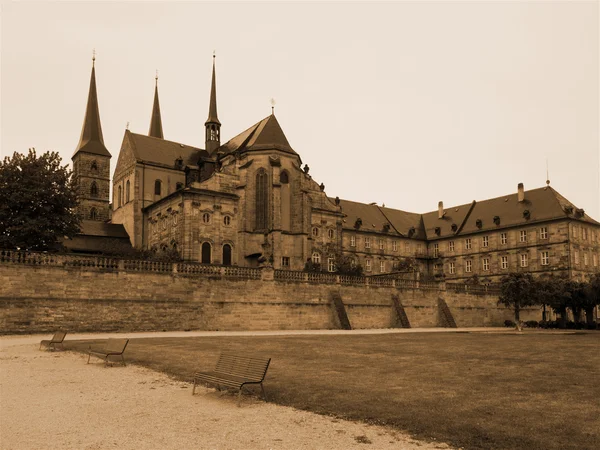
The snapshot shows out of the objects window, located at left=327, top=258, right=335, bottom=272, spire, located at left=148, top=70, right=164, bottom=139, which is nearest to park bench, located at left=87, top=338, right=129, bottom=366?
window, located at left=327, top=258, right=335, bottom=272

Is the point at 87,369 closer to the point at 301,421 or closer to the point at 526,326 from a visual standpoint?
the point at 301,421

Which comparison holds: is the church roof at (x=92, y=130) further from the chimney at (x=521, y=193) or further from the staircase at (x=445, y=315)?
the chimney at (x=521, y=193)

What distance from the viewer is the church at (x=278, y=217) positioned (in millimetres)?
61188

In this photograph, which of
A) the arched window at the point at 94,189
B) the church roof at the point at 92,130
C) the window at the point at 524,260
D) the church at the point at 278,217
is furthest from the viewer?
the arched window at the point at 94,189

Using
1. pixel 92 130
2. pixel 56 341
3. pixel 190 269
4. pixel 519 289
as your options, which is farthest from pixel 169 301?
pixel 92 130

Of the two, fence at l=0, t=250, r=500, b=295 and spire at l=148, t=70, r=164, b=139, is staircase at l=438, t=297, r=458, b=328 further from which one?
spire at l=148, t=70, r=164, b=139

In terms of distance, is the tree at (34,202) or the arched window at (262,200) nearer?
the tree at (34,202)

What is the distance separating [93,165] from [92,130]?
5490 mm

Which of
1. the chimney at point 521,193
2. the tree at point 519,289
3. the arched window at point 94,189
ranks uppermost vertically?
the arched window at point 94,189

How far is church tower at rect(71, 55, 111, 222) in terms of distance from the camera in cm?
8200

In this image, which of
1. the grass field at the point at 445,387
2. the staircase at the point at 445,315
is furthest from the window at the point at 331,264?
the grass field at the point at 445,387

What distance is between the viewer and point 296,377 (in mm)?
14039

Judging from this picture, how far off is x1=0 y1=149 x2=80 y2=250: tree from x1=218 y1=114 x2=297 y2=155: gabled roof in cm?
2558

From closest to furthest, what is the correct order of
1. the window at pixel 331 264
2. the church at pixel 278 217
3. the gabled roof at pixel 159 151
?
the church at pixel 278 217 < the window at pixel 331 264 < the gabled roof at pixel 159 151
